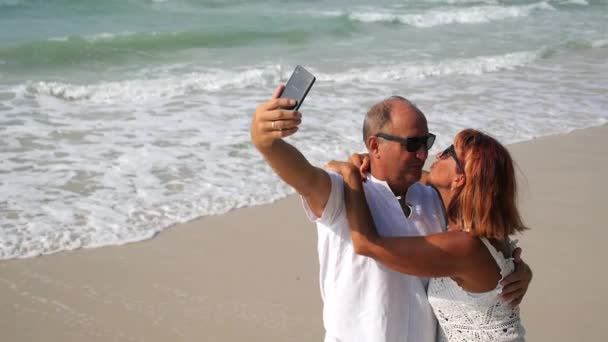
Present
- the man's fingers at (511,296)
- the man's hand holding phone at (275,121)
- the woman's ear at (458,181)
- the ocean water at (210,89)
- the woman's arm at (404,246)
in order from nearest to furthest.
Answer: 1. the man's hand holding phone at (275,121)
2. the woman's arm at (404,246)
3. the woman's ear at (458,181)
4. the man's fingers at (511,296)
5. the ocean water at (210,89)

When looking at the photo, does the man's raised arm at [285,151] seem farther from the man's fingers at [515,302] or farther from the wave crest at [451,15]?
the wave crest at [451,15]

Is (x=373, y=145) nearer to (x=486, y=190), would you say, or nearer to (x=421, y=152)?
(x=421, y=152)

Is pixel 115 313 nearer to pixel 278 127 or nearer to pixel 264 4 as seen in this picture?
pixel 278 127

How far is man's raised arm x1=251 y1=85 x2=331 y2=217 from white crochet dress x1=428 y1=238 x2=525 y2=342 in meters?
0.59

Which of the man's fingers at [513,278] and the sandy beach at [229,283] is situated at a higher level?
→ the man's fingers at [513,278]

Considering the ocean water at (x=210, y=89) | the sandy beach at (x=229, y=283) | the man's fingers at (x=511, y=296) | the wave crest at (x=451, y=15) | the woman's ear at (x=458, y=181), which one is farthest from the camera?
the wave crest at (x=451, y=15)

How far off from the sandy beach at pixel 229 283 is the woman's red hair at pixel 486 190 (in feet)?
7.88

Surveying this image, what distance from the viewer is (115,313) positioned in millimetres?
4949

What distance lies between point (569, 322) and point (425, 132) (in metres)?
2.82

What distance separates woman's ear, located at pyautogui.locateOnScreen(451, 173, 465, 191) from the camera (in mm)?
2572

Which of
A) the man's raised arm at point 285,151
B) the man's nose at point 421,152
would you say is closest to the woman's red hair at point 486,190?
the man's nose at point 421,152

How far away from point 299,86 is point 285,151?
205mm

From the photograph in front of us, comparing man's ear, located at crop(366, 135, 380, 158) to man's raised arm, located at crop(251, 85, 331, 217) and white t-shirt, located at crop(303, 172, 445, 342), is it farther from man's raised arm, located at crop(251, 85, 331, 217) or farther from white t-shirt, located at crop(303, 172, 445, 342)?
man's raised arm, located at crop(251, 85, 331, 217)

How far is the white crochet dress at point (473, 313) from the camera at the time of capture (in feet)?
8.79
